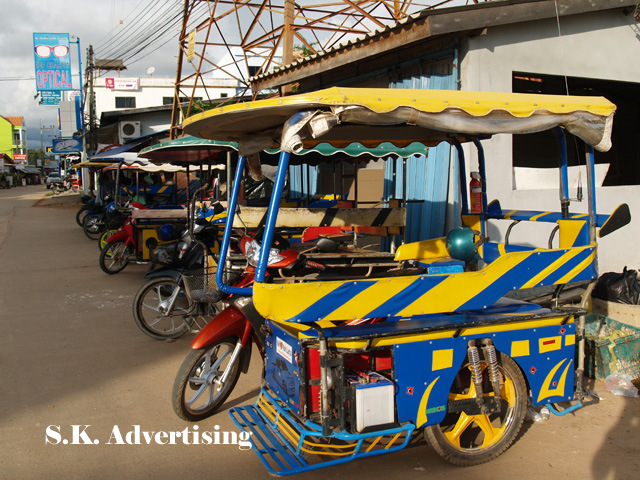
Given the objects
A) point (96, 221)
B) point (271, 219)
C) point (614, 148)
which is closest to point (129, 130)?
point (96, 221)

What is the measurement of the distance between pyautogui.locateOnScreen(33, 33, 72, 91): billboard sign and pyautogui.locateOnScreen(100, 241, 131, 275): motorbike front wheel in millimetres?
18194

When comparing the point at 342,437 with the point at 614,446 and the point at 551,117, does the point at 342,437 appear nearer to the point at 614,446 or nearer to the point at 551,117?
the point at 614,446

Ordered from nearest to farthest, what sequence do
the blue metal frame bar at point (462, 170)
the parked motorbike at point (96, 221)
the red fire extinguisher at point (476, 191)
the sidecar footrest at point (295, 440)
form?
the sidecar footrest at point (295, 440) → the blue metal frame bar at point (462, 170) → the red fire extinguisher at point (476, 191) → the parked motorbike at point (96, 221)

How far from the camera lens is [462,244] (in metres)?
3.97

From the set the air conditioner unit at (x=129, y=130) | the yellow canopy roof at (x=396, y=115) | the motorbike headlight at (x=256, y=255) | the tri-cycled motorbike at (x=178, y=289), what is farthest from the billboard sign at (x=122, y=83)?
the motorbike headlight at (x=256, y=255)

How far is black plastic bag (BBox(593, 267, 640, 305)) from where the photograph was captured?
5648 mm

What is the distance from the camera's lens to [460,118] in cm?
332

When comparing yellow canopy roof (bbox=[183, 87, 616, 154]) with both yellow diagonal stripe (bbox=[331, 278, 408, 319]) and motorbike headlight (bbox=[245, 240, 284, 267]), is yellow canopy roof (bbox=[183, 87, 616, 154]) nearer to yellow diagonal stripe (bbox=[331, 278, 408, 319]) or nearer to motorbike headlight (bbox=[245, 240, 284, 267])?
motorbike headlight (bbox=[245, 240, 284, 267])

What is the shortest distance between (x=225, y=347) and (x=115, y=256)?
6.48m

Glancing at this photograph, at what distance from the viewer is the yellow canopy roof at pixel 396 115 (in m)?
3.04

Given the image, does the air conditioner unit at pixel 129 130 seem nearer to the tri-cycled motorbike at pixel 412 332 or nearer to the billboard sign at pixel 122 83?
the billboard sign at pixel 122 83

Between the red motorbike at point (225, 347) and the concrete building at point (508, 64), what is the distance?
3.90 m

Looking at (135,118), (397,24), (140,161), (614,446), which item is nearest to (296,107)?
(614,446)

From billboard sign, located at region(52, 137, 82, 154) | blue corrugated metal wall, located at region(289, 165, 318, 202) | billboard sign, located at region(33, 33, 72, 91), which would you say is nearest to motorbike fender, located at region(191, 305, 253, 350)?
blue corrugated metal wall, located at region(289, 165, 318, 202)
